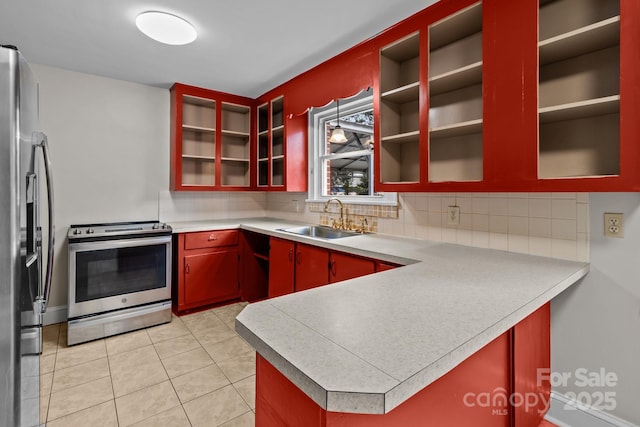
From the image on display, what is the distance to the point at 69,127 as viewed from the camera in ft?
9.86

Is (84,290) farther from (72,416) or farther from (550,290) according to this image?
(550,290)

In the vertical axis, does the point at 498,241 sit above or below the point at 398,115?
below

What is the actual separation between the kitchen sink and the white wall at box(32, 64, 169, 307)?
162cm

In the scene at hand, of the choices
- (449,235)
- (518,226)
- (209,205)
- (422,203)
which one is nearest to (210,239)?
(209,205)

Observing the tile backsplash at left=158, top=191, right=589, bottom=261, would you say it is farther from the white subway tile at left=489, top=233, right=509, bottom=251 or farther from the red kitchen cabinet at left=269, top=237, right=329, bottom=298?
the red kitchen cabinet at left=269, top=237, right=329, bottom=298

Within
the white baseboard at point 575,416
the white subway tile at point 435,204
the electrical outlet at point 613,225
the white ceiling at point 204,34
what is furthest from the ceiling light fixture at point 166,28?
the white baseboard at point 575,416

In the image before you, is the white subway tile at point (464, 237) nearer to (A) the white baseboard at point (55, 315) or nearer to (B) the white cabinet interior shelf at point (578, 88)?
(B) the white cabinet interior shelf at point (578, 88)

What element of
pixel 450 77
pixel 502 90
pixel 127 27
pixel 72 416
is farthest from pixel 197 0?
pixel 72 416

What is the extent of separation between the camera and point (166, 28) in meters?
2.16

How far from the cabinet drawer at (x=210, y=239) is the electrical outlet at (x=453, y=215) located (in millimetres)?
2104

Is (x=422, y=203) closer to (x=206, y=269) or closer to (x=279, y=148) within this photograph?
(x=279, y=148)

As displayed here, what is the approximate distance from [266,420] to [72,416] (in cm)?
153

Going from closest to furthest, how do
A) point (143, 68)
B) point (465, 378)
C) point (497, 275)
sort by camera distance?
point (465, 378), point (497, 275), point (143, 68)

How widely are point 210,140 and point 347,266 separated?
2.47m
